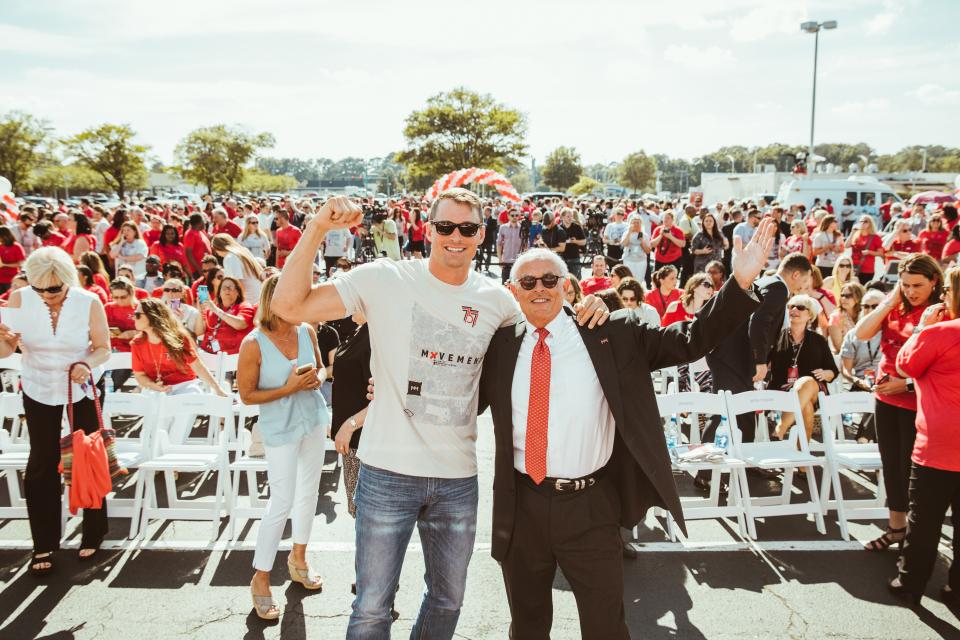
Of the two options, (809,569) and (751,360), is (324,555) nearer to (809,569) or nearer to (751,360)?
(809,569)

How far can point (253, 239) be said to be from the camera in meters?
12.0

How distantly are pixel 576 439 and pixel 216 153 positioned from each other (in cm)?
6119

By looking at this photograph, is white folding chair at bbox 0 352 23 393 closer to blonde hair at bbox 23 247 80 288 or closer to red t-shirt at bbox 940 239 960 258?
blonde hair at bbox 23 247 80 288

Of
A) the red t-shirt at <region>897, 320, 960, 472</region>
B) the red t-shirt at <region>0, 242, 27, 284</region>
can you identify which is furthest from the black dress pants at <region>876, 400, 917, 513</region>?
the red t-shirt at <region>0, 242, 27, 284</region>

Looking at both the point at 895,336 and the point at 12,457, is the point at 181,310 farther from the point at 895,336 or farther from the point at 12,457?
the point at 895,336

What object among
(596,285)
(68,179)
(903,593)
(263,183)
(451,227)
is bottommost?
(903,593)

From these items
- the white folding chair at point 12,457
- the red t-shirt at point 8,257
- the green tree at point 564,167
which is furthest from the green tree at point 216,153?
the white folding chair at point 12,457

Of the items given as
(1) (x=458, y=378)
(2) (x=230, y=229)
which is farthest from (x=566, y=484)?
(2) (x=230, y=229)

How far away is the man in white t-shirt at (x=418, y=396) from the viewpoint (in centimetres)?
237

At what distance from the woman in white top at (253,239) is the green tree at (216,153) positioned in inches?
1941

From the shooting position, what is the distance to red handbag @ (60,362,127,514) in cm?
394

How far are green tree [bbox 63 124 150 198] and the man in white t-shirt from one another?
5490 centimetres

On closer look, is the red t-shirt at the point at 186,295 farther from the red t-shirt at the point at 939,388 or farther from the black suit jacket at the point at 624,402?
the red t-shirt at the point at 939,388

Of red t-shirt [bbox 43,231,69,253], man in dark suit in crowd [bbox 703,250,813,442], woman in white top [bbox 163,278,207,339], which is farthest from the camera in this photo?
red t-shirt [bbox 43,231,69,253]
